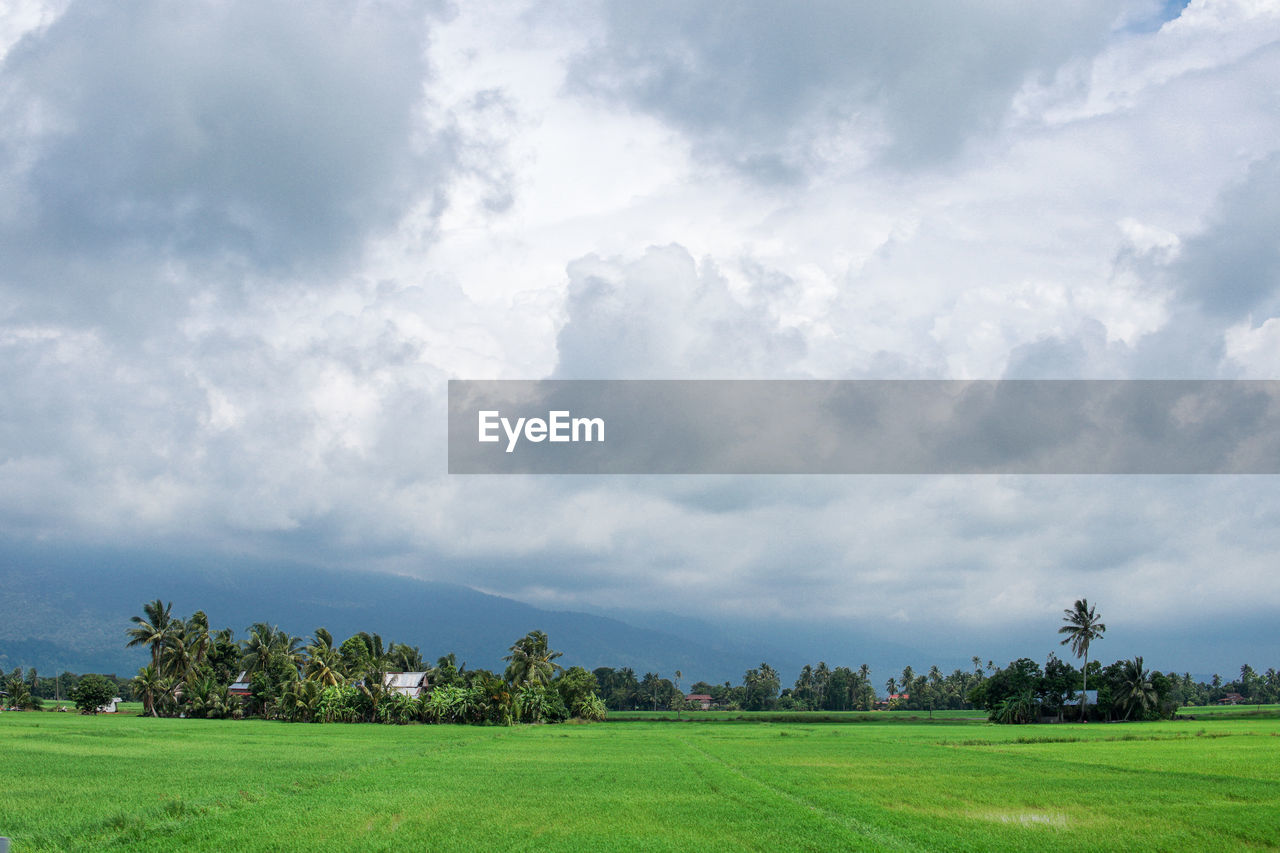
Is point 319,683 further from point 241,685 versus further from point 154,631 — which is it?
point 241,685

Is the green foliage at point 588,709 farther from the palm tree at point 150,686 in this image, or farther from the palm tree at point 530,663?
the palm tree at point 150,686

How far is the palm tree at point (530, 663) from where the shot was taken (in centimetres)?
9462

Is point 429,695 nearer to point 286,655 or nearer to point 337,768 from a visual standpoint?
point 286,655

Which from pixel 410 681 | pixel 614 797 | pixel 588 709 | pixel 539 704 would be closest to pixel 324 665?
pixel 410 681

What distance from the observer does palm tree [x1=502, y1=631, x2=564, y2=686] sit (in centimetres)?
9462

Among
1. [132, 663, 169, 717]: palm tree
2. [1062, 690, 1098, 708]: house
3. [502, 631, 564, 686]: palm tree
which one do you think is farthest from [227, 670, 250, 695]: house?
[1062, 690, 1098, 708]: house

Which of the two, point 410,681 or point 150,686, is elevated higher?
point 150,686

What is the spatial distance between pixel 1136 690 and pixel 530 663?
65.8 metres

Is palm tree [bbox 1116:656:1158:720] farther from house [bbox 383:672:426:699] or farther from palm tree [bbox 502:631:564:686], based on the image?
house [bbox 383:672:426:699]

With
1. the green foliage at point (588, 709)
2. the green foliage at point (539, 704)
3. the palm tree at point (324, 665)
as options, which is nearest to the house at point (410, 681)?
the palm tree at point (324, 665)

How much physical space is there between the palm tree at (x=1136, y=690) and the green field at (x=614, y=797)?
53.7 meters

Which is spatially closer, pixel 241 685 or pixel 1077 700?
pixel 1077 700

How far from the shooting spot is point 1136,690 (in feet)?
316

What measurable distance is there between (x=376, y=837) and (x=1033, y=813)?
1771 centimetres
